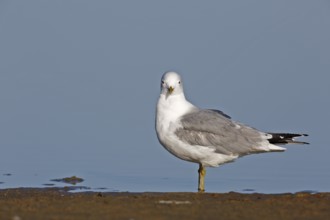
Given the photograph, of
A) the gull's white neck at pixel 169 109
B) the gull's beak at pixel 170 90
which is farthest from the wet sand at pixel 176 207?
the gull's beak at pixel 170 90

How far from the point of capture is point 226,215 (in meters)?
5.51

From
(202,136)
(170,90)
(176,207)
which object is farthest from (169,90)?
(176,207)

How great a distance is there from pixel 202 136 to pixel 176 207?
2784 millimetres

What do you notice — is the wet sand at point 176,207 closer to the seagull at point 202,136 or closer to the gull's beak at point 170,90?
the seagull at point 202,136

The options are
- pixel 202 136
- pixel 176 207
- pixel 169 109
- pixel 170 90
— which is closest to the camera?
pixel 176 207

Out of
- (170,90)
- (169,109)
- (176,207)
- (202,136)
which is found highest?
(170,90)

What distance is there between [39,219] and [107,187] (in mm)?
3757

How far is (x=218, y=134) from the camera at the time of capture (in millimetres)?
8680

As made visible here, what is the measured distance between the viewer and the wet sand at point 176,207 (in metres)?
5.44

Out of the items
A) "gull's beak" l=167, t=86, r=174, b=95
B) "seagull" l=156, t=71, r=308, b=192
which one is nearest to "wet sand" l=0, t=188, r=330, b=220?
Answer: "seagull" l=156, t=71, r=308, b=192

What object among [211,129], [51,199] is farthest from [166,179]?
[51,199]

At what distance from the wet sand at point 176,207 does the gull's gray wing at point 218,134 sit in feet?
5.51

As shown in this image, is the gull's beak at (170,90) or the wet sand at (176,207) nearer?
the wet sand at (176,207)

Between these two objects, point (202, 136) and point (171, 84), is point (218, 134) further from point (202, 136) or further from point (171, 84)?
point (171, 84)
